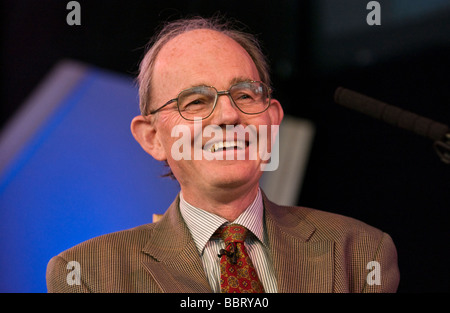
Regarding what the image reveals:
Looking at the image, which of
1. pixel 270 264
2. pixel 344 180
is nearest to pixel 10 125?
pixel 270 264

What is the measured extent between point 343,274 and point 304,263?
4.6 inches

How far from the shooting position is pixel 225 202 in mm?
1751

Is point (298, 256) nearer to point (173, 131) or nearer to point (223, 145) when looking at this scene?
point (223, 145)

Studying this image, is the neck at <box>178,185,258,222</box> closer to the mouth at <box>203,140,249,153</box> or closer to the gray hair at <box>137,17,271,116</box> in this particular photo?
the mouth at <box>203,140,249,153</box>

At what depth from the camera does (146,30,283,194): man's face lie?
1658 millimetres

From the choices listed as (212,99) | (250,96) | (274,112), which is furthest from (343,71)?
(212,99)

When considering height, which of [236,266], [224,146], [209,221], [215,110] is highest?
[215,110]

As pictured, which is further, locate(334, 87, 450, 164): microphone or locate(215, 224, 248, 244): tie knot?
locate(215, 224, 248, 244): tie knot

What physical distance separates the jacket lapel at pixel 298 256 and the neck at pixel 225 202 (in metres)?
0.10

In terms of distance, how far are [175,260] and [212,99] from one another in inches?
19.2

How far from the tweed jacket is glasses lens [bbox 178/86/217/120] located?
34cm

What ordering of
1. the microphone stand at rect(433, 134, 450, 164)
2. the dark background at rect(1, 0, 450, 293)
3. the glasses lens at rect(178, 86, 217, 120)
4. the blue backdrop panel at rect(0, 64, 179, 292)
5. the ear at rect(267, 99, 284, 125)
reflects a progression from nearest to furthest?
the microphone stand at rect(433, 134, 450, 164), the glasses lens at rect(178, 86, 217, 120), the ear at rect(267, 99, 284, 125), the blue backdrop panel at rect(0, 64, 179, 292), the dark background at rect(1, 0, 450, 293)

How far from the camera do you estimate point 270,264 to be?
1709mm

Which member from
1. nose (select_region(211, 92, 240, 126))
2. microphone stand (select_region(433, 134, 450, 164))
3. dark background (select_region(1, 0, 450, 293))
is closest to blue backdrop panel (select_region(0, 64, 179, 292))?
dark background (select_region(1, 0, 450, 293))
